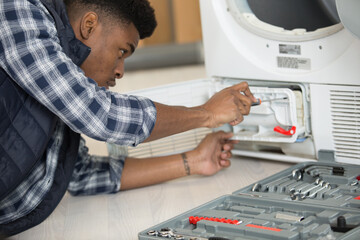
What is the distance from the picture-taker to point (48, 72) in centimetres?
138

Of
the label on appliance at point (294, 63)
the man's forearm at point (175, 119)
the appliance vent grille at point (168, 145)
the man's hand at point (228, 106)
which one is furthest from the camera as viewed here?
the appliance vent grille at point (168, 145)

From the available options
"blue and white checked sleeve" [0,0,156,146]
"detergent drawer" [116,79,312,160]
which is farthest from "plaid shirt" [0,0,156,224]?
"detergent drawer" [116,79,312,160]

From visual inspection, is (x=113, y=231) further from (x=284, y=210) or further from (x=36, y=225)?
(x=284, y=210)

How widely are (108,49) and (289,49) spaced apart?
576mm

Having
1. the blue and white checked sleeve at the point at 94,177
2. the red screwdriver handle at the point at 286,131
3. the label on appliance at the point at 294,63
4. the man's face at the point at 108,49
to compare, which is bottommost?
the blue and white checked sleeve at the point at 94,177

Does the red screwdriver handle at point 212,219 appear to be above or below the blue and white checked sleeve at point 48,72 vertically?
below

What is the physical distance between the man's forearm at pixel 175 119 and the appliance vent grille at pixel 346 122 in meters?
0.41

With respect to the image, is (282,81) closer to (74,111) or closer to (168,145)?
(168,145)

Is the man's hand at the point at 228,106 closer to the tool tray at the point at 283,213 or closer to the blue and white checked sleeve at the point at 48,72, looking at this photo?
the tool tray at the point at 283,213

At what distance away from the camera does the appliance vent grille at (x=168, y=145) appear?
212cm

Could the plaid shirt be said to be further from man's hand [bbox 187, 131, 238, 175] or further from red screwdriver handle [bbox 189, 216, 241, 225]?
man's hand [bbox 187, 131, 238, 175]

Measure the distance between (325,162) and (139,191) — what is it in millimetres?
574

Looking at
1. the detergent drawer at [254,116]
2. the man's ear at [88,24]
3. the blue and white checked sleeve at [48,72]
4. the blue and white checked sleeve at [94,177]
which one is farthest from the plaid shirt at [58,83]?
the detergent drawer at [254,116]

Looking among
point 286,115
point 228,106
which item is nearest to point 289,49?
point 286,115
